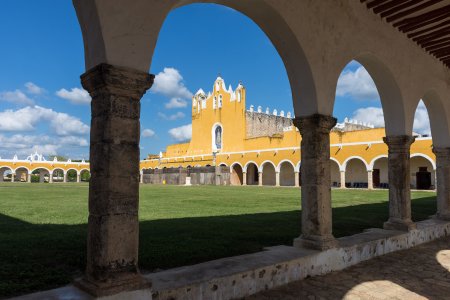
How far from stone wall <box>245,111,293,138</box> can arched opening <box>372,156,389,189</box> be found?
38.6ft

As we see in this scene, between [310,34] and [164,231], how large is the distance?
4251 mm

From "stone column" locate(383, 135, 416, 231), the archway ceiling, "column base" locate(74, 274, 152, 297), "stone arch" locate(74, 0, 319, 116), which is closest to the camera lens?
"column base" locate(74, 274, 152, 297)

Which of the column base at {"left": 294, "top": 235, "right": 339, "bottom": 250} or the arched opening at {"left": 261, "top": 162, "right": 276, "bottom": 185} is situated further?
the arched opening at {"left": 261, "top": 162, "right": 276, "bottom": 185}

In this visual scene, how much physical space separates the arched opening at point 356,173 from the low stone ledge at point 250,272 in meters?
26.3

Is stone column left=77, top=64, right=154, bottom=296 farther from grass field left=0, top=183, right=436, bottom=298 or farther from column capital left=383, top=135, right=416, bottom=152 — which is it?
column capital left=383, top=135, right=416, bottom=152

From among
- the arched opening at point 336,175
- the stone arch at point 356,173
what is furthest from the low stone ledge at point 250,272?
the arched opening at point 336,175

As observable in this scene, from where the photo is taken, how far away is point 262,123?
137ft

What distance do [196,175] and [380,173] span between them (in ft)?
63.9

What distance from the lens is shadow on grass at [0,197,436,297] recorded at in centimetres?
372

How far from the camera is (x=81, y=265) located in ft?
13.5

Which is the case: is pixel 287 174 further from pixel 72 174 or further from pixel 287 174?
pixel 72 174

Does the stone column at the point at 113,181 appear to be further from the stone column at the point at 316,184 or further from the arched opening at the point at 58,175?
the arched opening at the point at 58,175

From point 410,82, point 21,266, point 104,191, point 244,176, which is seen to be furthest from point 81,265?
point 244,176

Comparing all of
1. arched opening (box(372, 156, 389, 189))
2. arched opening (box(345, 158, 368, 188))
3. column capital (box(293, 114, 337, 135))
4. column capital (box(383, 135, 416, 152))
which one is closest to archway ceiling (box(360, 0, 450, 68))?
column capital (box(383, 135, 416, 152))
